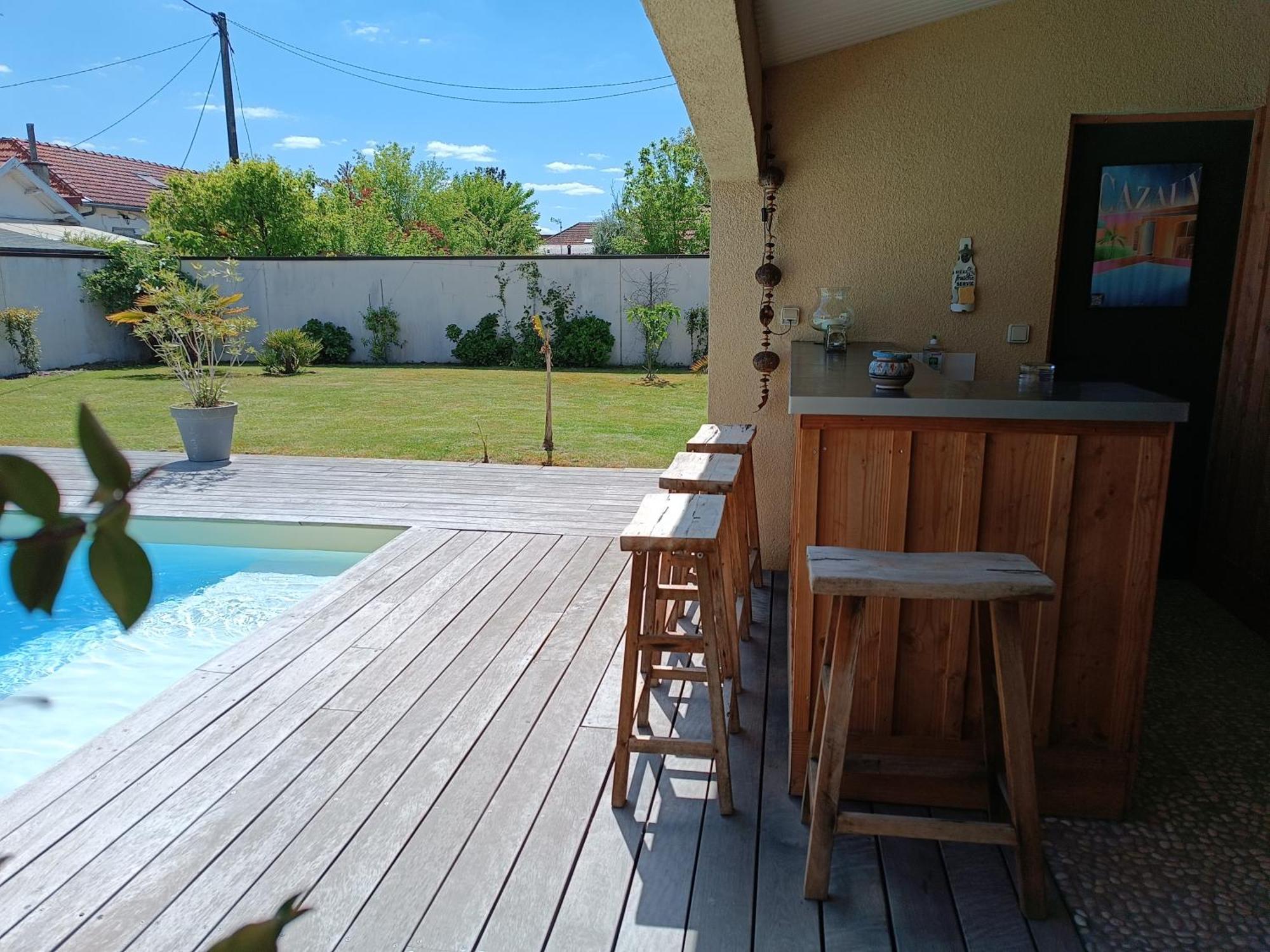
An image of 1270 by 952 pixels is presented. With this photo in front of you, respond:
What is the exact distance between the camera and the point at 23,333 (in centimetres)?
1093

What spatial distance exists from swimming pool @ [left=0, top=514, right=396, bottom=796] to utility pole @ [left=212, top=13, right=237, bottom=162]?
15924 millimetres

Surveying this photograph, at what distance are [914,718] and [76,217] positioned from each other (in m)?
21.3

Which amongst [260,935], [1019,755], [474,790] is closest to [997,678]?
[1019,755]

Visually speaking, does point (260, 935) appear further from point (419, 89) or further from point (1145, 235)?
point (419, 89)

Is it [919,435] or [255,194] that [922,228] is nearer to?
[919,435]

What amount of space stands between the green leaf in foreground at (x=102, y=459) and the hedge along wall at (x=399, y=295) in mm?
11676

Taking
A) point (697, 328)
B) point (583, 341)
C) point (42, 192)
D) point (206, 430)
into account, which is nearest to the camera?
point (206, 430)

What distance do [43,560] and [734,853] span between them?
2.10m

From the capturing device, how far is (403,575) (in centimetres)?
409

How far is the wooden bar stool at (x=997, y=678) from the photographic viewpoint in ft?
6.01

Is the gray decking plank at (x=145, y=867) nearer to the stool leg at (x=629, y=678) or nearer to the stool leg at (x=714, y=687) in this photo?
the stool leg at (x=629, y=678)

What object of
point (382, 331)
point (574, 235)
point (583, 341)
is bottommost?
point (583, 341)

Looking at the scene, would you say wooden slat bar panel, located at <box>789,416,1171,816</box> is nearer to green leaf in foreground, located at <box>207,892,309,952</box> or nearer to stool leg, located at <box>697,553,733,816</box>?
stool leg, located at <box>697,553,733,816</box>

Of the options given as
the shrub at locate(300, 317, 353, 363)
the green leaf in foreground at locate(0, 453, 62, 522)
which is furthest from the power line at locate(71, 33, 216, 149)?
the green leaf in foreground at locate(0, 453, 62, 522)
